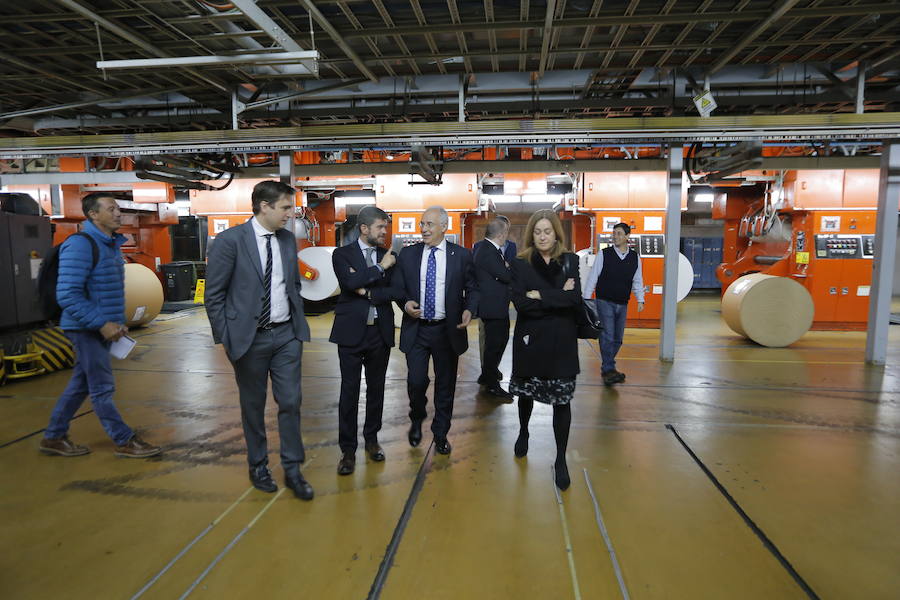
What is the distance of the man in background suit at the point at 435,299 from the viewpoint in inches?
135

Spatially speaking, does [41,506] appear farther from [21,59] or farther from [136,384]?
[21,59]

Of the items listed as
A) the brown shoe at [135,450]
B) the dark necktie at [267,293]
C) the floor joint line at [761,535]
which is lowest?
the floor joint line at [761,535]

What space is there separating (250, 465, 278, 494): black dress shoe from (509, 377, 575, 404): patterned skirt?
1.65m

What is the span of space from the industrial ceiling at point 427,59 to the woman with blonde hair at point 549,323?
203 centimetres

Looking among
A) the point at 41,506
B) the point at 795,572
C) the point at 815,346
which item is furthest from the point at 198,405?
the point at 815,346

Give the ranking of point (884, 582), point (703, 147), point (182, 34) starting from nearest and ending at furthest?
point (884, 582) → point (182, 34) → point (703, 147)

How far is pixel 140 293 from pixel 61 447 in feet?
17.8

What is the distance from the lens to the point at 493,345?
4898 millimetres

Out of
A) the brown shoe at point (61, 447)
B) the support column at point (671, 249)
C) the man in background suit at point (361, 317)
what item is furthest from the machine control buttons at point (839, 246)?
the brown shoe at point (61, 447)

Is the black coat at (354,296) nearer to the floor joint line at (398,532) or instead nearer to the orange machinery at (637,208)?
the floor joint line at (398,532)

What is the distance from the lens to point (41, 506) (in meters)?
2.97

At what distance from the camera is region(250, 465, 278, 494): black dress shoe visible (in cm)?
310

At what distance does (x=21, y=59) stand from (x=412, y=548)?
19.4ft

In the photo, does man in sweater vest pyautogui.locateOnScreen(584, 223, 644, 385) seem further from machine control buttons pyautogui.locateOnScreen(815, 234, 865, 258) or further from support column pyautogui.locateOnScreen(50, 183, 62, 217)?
support column pyautogui.locateOnScreen(50, 183, 62, 217)
